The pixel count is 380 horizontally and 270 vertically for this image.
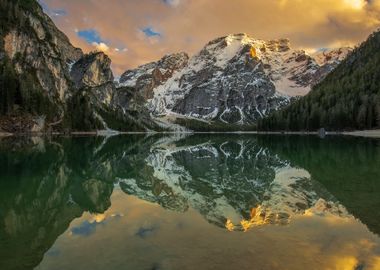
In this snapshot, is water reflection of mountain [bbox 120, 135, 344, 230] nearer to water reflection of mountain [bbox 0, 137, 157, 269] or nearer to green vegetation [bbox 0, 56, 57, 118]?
water reflection of mountain [bbox 0, 137, 157, 269]

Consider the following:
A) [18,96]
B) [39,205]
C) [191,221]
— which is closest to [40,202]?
[39,205]

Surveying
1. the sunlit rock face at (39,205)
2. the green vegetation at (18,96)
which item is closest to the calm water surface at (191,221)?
the sunlit rock face at (39,205)

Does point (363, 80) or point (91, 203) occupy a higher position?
point (363, 80)

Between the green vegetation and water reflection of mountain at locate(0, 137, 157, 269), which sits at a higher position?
the green vegetation

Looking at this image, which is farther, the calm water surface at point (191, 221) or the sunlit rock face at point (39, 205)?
the sunlit rock face at point (39, 205)

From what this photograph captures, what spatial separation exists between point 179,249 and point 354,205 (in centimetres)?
1155

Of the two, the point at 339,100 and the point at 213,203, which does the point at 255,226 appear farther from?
the point at 339,100

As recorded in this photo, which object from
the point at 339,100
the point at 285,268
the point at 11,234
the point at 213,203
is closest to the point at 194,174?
the point at 213,203

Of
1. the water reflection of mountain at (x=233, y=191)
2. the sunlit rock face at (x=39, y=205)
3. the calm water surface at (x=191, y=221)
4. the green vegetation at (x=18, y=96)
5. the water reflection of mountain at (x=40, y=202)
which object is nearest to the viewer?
the calm water surface at (x=191, y=221)

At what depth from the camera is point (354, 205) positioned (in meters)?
21.5

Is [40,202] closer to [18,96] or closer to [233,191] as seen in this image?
[233,191]

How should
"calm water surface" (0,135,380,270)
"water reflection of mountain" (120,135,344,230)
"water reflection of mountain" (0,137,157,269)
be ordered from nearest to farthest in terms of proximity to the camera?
"calm water surface" (0,135,380,270), "water reflection of mountain" (0,137,157,269), "water reflection of mountain" (120,135,344,230)

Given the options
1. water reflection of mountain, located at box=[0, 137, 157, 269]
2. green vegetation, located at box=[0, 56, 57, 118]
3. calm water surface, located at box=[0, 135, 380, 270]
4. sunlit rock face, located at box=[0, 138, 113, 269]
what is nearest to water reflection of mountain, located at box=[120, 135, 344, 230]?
calm water surface, located at box=[0, 135, 380, 270]

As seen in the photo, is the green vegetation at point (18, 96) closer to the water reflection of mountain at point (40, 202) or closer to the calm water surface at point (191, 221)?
the water reflection of mountain at point (40, 202)
